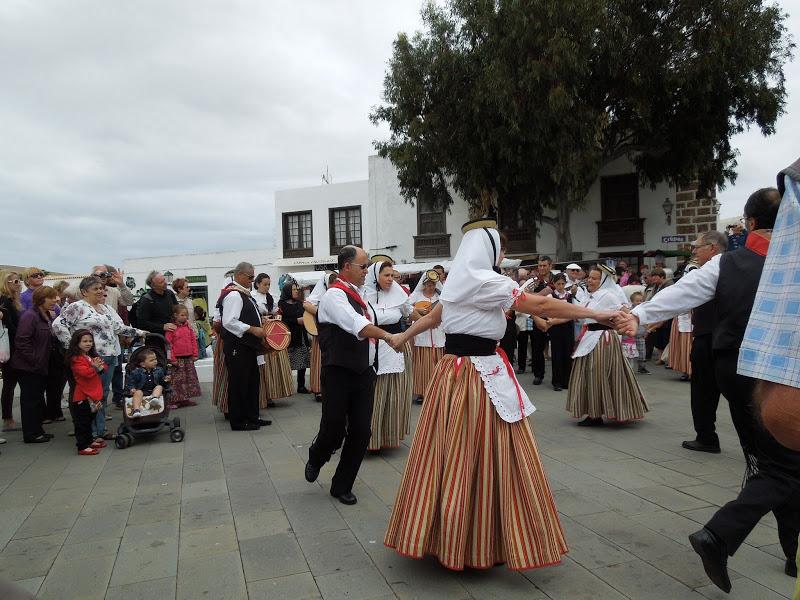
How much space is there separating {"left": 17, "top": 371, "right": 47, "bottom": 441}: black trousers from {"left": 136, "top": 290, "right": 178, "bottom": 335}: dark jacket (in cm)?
205

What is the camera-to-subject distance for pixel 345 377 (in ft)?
15.4

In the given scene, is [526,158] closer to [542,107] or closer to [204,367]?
[542,107]

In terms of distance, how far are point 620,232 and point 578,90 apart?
275 inches

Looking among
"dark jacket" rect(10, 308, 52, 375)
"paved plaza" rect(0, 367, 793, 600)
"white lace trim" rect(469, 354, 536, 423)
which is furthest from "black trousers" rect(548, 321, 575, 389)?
"dark jacket" rect(10, 308, 52, 375)

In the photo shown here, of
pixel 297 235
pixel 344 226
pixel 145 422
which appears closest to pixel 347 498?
pixel 145 422

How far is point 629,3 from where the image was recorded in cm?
1659

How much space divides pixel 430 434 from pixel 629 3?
55.0ft

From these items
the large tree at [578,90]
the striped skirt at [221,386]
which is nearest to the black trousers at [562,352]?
the striped skirt at [221,386]

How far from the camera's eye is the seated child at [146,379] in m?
7.11

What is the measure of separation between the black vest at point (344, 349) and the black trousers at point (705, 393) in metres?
3.37

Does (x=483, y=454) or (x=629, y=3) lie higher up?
(x=629, y=3)

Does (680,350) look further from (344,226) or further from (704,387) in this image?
(344,226)

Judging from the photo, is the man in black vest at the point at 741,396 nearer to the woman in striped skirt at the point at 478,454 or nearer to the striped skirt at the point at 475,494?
the woman in striped skirt at the point at 478,454

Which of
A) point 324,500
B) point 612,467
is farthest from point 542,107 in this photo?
point 324,500
